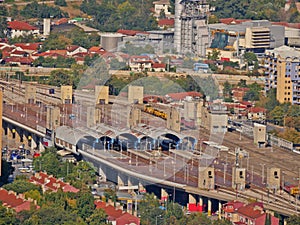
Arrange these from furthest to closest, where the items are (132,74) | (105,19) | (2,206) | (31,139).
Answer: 1. (105,19)
2. (132,74)
3. (31,139)
4. (2,206)

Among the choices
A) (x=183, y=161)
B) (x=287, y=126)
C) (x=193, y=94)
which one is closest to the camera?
(x=183, y=161)

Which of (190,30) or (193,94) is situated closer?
(193,94)

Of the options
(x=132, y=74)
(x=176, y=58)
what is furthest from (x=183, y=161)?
(x=176, y=58)

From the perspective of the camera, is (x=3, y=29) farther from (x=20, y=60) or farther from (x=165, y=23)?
(x=165, y=23)

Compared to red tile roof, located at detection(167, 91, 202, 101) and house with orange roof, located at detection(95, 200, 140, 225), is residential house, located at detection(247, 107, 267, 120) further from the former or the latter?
house with orange roof, located at detection(95, 200, 140, 225)

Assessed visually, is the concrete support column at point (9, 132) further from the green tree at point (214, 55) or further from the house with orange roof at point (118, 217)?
the green tree at point (214, 55)

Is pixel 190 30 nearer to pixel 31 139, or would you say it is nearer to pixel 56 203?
pixel 31 139
